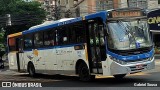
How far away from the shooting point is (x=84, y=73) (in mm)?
17125

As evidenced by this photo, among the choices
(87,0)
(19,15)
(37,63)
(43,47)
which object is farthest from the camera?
(87,0)

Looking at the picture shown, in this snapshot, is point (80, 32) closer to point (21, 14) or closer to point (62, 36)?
point (62, 36)

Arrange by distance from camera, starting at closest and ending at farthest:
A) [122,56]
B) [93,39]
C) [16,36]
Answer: [122,56], [93,39], [16,36]

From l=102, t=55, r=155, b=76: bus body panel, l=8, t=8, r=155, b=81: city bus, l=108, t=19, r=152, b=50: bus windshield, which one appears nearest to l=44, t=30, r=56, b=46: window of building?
l=8, t=8, r=155, b=81: city bus

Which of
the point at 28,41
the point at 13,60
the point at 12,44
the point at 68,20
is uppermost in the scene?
the point at 68,20

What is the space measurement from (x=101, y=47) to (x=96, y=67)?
987 mm

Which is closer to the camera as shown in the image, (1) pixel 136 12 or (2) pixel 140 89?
(2) pixel 140 89

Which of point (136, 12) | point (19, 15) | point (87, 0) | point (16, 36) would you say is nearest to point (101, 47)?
point (136, 12)

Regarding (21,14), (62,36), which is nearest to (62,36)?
(62,36)

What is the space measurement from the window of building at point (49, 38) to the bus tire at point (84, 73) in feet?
9.39

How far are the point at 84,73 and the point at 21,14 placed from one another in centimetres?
3768

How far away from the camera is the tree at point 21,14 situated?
175 feet

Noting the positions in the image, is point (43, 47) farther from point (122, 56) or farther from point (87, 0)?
point (87, 0)

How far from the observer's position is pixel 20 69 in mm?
25688
